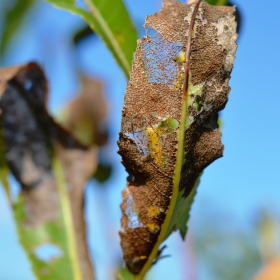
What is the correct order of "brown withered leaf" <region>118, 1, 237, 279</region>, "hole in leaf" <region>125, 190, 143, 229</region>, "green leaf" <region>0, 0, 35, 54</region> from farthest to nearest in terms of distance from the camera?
"green leaf" <region>0, 0, 35, 54</region>, "hole in leaf" <region>125, 190, 143, 229</region>, "brown withered leaf" <region>118, 1, 237, 279</region>

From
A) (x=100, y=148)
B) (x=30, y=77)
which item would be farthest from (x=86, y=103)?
(x=30, y=77)

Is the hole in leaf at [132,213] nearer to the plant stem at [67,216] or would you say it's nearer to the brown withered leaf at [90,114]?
the plant stem at [67,216]

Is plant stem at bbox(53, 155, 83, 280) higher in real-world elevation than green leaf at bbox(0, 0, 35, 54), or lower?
lower

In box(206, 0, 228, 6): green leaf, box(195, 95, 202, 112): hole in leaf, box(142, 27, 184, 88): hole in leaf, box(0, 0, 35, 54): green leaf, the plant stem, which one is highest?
box(0, 0, 35, 54): green leaf

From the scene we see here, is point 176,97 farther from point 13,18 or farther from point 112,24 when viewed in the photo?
point 13,18

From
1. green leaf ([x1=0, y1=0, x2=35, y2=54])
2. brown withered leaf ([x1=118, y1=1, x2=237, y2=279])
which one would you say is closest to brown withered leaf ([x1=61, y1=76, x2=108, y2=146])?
green leaf ([x1=0, y1=0, x2=35, y2=54])

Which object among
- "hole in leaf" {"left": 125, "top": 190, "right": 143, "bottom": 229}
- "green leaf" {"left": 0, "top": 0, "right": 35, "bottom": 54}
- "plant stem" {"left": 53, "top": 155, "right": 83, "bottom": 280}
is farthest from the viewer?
"green leaf" {"left": 0, "top": 0, "right": 35, "bottom": 54}

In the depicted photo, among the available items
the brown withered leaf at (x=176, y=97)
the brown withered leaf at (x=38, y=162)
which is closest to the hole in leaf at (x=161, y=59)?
the brown withered leaf at (x=176, y=97)

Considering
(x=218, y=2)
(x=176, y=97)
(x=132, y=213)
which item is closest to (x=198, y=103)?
(x=176, y=97)

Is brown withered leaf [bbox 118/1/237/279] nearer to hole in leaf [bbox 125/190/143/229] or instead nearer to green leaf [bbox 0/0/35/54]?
hole in leaf [bbox 125/190/143/229]
